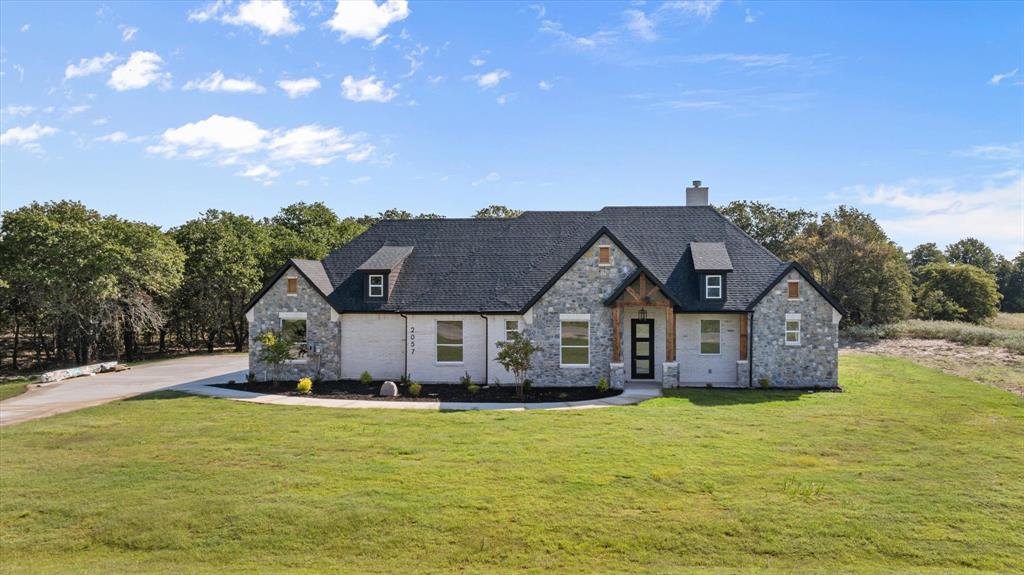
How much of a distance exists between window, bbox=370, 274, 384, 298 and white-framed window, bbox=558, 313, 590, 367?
7.74m

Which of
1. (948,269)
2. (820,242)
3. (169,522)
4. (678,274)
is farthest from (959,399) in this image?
(948,269)

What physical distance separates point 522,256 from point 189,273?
1035 inches

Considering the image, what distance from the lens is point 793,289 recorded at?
23984mm

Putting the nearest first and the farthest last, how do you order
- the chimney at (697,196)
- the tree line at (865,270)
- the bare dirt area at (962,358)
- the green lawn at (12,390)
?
the green lawn at (12,390) → the bare dirt area at (962,358) → the chimney at (697,196) → the tree line at (865,270)

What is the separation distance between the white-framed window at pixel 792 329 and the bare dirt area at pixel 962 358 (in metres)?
7.92

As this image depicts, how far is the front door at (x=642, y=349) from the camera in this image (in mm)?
24938

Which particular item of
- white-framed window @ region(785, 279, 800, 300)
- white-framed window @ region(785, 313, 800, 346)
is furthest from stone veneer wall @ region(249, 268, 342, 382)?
white-framed window @ region(785, 279, 800, 300)

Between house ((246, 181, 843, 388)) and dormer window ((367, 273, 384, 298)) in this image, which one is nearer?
house ((246, 181, 843, 388))

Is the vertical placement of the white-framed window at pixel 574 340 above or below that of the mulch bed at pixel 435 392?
above

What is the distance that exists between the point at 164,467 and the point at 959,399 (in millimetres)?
24275

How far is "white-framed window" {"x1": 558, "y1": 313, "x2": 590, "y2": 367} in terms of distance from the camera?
2394cm

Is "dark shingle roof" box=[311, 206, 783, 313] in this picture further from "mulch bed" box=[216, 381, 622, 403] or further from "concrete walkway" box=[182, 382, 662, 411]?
"concrete walkway" box=[182, 382, 662, 411]

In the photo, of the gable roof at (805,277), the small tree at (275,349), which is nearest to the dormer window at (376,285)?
the small tree at (275,349)

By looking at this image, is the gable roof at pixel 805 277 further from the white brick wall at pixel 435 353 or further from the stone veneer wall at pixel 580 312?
the white brick wall at pixel 435 353
